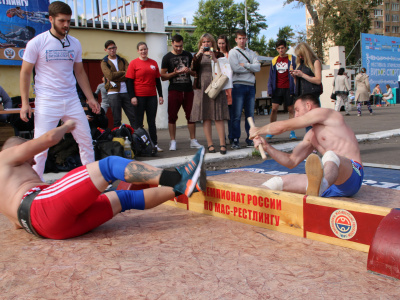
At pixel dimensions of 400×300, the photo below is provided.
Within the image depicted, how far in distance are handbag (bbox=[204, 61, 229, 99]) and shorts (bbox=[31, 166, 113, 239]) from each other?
4.46 metres

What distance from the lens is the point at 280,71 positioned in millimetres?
8391

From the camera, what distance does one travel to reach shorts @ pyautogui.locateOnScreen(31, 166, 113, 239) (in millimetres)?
2783

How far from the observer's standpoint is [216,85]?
23.2ft

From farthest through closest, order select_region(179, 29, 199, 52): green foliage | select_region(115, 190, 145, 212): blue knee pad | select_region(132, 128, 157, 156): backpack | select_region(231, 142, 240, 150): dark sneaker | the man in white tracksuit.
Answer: select_region(179, 29, 199, 52): green foliage, select_region(231, 142, 240, 150): dark sneaker, select_region(132, 128, 157, 156): backpack, the man in white tracksuit, select_region(115, 190, 145, 212): blue knee pad

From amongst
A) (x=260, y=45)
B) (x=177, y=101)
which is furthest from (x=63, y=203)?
(x=260, y=45)

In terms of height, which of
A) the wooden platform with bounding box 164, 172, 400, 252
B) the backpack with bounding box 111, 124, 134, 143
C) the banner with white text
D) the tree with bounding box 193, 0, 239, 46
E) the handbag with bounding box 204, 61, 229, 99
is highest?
the tree with bounding box 193, 0, 239, 46

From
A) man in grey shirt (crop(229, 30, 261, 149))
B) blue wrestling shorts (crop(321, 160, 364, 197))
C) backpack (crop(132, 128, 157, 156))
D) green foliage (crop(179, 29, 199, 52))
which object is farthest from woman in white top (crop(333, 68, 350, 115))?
green foliage (crop(179, 29, 199, 52))

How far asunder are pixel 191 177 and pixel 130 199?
2.29ft

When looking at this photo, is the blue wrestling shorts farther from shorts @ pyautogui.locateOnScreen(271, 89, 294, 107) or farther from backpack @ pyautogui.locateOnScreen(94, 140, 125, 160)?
shorts @ pyautogui.locateOnScreen(271, 89, 294, 107)

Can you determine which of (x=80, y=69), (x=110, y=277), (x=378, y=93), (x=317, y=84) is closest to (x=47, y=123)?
(x=80, y=69)

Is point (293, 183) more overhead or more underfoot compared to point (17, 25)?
more underfoot

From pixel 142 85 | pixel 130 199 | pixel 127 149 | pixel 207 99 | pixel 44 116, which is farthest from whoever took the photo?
pixel 142 85

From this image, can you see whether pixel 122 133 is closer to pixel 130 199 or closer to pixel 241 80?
pixel 241 80

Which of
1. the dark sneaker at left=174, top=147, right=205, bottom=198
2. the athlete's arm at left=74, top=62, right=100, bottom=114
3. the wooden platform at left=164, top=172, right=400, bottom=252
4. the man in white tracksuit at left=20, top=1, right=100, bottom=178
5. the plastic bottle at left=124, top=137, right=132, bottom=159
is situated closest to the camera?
the wooden platform at left=164, top=172, right=400, bottom=252
